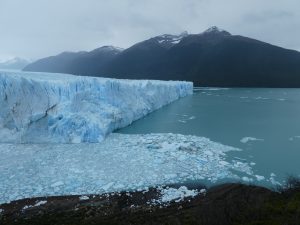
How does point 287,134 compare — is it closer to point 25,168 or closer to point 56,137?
point 56,137

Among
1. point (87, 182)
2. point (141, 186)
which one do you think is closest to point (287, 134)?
point (141, 186)

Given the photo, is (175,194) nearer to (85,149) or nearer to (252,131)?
(85,149)

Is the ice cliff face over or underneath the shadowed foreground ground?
over

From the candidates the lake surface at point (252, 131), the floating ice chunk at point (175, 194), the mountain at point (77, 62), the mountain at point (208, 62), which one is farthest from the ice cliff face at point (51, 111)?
the mountain at point (77, 62)

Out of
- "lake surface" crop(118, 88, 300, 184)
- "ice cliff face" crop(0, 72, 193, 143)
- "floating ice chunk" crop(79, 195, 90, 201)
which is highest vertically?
"ice cliff face" crop(0, 72, 193, 143)

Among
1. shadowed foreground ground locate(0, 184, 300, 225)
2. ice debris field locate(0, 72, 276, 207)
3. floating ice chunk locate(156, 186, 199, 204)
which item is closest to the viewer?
shadowed foreground ground locate(0, 184, 300, 225)

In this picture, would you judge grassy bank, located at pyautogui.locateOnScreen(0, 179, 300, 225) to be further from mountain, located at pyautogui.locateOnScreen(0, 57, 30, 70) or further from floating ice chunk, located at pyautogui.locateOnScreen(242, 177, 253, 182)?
mountain, located at pyautogui.locateOnScreen(0, 57, 30, 70)

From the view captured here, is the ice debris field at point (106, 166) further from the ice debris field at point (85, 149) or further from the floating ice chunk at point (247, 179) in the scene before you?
the floating ice chunk at point (247, 179)

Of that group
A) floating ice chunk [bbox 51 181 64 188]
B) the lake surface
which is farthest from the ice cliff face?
floating ice chunk [bbox 51 181 64 188]
